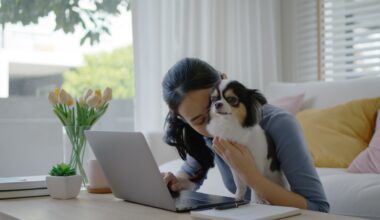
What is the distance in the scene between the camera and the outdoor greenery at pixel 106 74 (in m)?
2.93

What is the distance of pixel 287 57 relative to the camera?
357 centimetres

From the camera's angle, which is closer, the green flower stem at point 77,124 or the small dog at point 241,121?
the small dog at point 241,121

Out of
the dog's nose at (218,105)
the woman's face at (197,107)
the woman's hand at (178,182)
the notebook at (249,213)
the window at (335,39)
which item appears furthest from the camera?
the window at (335,39)

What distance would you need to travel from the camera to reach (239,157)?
3.91 feet

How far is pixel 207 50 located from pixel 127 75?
55cm

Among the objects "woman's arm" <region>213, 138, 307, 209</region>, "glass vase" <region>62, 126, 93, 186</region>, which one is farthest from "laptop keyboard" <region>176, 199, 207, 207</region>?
"glass vase" <region>62, 126, 93, 186</region>

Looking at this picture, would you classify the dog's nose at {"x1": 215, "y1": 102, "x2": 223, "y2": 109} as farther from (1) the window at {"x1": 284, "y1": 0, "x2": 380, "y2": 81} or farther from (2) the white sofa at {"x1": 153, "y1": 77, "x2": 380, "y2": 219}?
(1) the window at {"x1": 284, "y1": 0, "x2": 380, "y2": 81}

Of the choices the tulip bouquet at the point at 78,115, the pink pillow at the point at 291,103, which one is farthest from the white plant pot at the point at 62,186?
the pink pillow at the point at 291,103

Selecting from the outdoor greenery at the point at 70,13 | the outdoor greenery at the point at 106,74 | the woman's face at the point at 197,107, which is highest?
the outdoor greenery at the point at 70,13

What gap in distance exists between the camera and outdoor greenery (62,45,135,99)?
2.93 m

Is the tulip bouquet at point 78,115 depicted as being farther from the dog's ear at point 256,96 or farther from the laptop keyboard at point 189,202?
the dog's ear at point 256,96

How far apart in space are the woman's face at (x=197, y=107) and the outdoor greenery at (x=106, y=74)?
67.9 inches

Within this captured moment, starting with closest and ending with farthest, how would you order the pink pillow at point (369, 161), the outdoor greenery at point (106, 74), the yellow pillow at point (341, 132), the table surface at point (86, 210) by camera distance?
1. the table surface at point (86, 210)
2. the pink pillow at point (369, 161)
3. the yellow pillow at point (341, 132)
4. the outdoor greenery at point (106, 74)

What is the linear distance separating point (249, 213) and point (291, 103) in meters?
1.66
